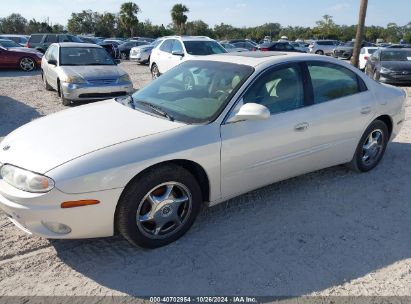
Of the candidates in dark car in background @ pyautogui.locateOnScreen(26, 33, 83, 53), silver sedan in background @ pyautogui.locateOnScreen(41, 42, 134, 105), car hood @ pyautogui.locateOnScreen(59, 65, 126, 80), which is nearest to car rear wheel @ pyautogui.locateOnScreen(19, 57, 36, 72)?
dark car in background @ pyautogui.locateOnScreen(26, 33, 83, 53)

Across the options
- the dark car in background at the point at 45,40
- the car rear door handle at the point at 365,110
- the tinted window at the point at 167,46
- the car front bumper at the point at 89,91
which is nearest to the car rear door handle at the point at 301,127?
the car rear door handle at the point at 365,110

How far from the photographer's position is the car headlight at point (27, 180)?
264cm

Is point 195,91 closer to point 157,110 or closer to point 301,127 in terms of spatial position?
point 157,110

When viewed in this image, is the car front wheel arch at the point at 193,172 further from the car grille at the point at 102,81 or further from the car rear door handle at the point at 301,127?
the car grille at the point at 102,81

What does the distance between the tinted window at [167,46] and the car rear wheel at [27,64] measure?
6931mm

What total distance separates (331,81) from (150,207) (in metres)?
2.44

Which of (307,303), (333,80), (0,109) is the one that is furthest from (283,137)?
(0,109)

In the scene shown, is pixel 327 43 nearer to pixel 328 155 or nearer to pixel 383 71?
pixel 383 71

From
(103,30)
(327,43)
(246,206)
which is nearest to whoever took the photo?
(246,206)

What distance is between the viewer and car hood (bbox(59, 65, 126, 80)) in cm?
868

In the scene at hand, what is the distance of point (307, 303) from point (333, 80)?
2.53 meters

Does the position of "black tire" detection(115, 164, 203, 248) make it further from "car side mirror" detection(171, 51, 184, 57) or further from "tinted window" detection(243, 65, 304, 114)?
"car side mirror" detection(171, 51, 184, 57)

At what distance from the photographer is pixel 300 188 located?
14.1 feet

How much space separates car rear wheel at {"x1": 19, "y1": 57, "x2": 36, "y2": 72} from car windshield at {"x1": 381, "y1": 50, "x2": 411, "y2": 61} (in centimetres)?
1430
